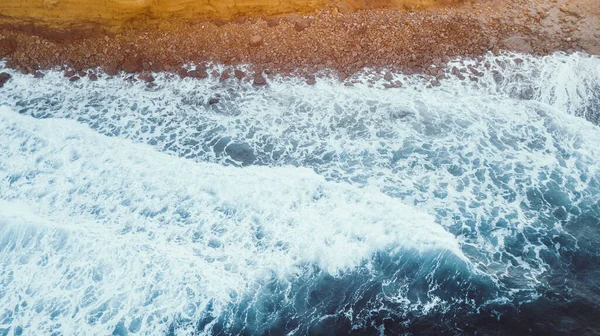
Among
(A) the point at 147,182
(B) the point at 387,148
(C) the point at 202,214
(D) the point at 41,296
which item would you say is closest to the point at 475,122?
(B) the point at 387,148

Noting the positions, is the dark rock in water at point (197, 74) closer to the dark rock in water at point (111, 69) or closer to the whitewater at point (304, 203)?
the whitewater at point (304, 203)

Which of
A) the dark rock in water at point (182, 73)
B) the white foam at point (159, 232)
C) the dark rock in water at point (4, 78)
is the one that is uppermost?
the dark rock in water at point (182, 73)

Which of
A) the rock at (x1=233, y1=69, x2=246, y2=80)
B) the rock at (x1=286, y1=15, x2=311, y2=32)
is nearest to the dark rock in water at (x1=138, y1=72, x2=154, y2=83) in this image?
the rock at (x1=233, y1=69, x2=246, y2=80)


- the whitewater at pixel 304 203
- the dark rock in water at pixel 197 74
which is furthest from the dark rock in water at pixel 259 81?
the dark rock in water at pixel 197 74

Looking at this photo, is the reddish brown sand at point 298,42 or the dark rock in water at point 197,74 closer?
the dark rock in water at point 197,74

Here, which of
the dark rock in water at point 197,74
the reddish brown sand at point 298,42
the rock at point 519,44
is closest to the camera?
the dark rock in water at point 197,74
